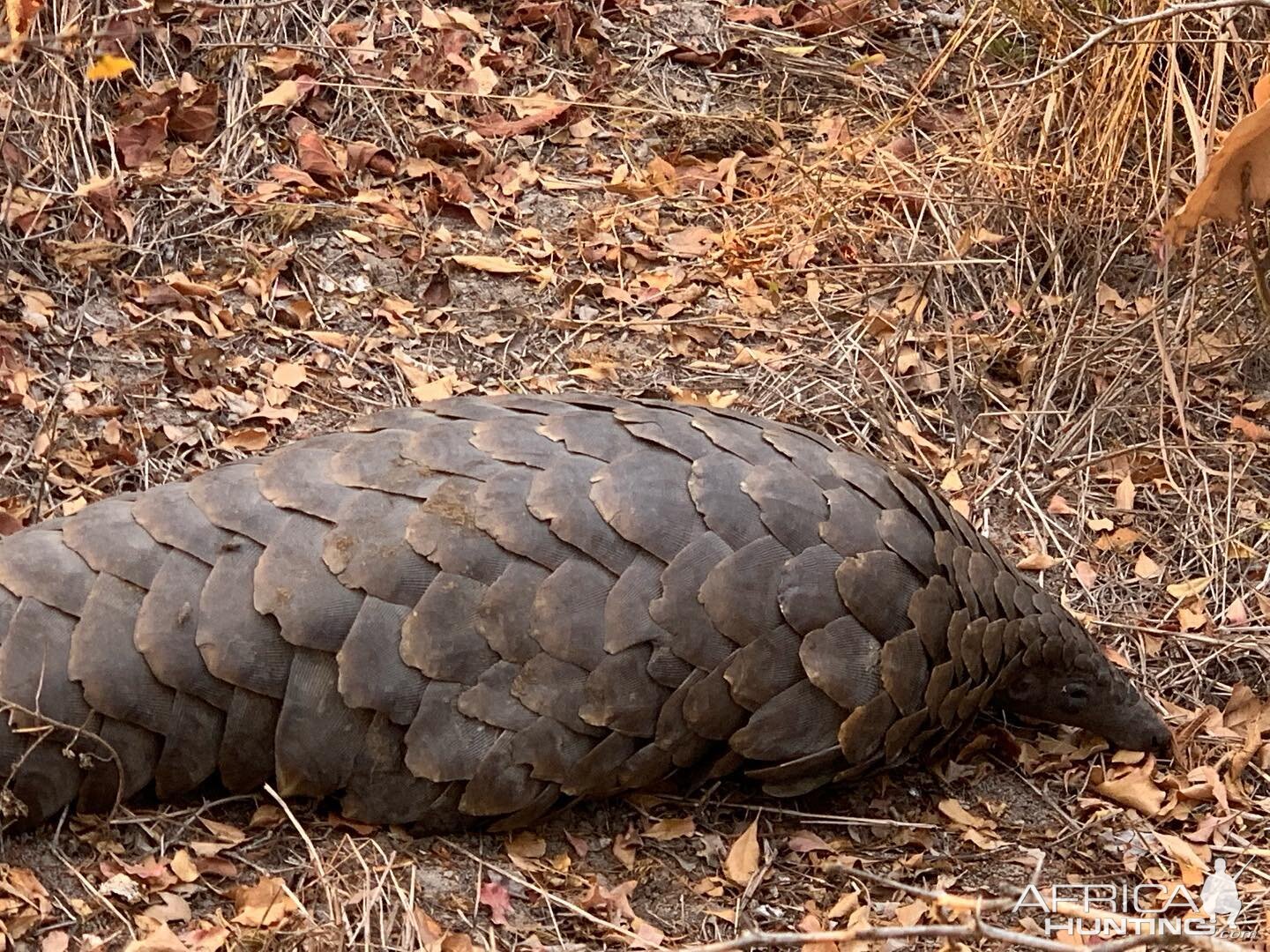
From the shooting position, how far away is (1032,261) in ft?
14.2

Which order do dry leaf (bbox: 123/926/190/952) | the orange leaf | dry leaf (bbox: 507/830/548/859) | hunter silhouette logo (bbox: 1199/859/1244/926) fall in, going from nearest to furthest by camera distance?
dry leaf (bbox: 123/926/190/952) → dry leaf (bbox: 507/830/548/859) → hunter silhouette logo (bbox: 1199/859/1244/926) → the orange leaf

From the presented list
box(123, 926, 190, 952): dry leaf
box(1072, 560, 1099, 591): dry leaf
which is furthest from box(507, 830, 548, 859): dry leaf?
box(1072, 560, 1099, 591): dry leaf

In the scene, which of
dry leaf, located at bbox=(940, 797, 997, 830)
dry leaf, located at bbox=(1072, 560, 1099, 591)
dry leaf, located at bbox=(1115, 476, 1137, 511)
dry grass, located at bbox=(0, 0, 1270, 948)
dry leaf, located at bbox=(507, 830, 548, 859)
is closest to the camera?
dry leaf, located at bbox=(507, 830, 548, 859)

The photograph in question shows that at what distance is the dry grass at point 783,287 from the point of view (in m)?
3.24

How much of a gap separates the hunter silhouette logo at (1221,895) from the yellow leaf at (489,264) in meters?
2.42

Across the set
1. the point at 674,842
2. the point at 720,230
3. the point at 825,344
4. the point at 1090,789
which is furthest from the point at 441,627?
the point at 720,230

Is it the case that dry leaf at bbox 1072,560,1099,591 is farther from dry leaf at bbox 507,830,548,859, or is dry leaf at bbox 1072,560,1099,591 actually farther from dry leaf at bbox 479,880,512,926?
dry leaf at bbox 479,880,512,926

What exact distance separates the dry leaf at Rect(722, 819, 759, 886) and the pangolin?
0.10 m

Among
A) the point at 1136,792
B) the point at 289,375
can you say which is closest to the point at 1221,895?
the point at 1136,792

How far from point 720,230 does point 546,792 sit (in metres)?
2.41

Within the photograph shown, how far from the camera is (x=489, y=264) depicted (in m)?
4.14

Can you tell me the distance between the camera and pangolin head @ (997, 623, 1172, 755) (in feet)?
9.79

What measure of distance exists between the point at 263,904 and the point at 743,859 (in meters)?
0.87

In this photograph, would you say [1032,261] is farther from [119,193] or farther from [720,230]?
[119,193]
